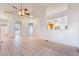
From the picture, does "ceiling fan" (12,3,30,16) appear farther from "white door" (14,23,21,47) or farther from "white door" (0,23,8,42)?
"white door" (0,23,8,42)

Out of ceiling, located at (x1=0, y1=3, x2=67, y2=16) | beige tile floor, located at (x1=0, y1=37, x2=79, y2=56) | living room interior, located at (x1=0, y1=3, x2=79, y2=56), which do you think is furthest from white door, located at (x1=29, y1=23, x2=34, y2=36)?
ceiling, located at (x1=0, y1=3, x2=67, y2=16)

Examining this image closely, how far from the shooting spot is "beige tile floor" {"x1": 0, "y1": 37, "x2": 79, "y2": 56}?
2045 mm

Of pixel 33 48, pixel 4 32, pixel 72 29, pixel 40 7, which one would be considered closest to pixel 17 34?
pixel 4 32

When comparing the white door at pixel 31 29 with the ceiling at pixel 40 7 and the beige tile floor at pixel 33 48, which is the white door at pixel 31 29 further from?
the ceiling at pixel 40 7

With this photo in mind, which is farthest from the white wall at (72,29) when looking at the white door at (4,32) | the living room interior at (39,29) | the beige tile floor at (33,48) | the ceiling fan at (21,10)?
the white door at (4,32)

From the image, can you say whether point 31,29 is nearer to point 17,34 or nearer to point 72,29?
point 17,34

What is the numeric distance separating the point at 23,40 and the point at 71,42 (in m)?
0.97

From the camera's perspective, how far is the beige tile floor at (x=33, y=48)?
2.04m

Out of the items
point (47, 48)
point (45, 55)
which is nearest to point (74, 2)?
point (47, 48)

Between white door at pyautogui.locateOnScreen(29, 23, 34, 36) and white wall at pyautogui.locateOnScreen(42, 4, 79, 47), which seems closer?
white wall at pyautogui.locateOnScreen(42, 4, 79, 47)

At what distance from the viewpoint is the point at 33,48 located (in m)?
2.07

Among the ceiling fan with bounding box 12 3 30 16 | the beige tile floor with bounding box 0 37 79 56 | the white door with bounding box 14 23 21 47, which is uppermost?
the ceiling fan with bounding box 12 3 30 16

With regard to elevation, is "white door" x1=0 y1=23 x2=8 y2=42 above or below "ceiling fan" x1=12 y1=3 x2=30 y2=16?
below

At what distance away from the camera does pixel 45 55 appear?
82.8 inches
